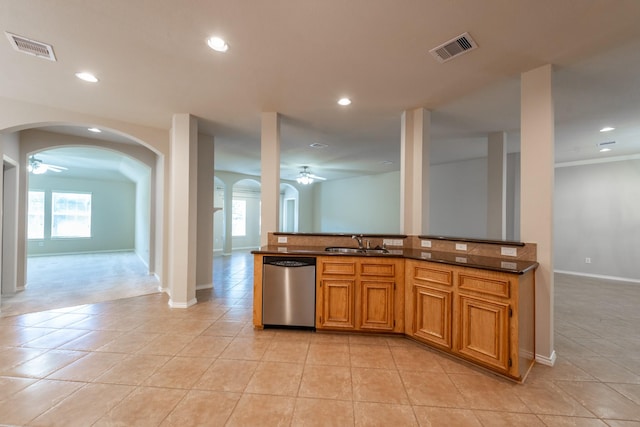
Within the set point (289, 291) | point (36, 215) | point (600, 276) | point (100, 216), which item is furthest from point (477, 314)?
point (36, 215)

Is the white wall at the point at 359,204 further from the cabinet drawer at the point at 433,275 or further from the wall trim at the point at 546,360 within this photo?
the wall trim at the point at 546,360

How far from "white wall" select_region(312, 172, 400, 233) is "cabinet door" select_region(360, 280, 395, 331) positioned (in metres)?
5.75

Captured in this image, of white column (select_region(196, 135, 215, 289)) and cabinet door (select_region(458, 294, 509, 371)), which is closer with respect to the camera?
cabinet door (select_region(458, 294, 509, 371))

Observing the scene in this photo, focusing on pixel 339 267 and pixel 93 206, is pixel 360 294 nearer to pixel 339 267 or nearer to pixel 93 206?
pixel 339 267

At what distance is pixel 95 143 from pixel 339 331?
18.6ft

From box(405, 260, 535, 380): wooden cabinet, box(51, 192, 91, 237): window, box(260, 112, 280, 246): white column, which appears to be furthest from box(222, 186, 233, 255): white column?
box(405, 260, 535, 380): wooden cabinet

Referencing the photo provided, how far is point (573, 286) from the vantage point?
5348 mm

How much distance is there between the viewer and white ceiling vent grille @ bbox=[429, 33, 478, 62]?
219 centimetres

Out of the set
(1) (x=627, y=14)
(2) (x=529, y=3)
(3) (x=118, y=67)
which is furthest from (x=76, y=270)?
(1) (x=627, y=14)

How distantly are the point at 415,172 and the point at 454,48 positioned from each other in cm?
153

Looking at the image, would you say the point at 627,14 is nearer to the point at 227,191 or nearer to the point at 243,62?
the point at 243,62

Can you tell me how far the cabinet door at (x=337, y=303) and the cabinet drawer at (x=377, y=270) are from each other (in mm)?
185

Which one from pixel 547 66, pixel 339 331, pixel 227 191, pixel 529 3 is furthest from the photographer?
pixel 227 191

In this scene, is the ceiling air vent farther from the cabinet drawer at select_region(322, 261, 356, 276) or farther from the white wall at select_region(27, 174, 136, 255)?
the white wall at select_region(27, 174, 136, 255)
